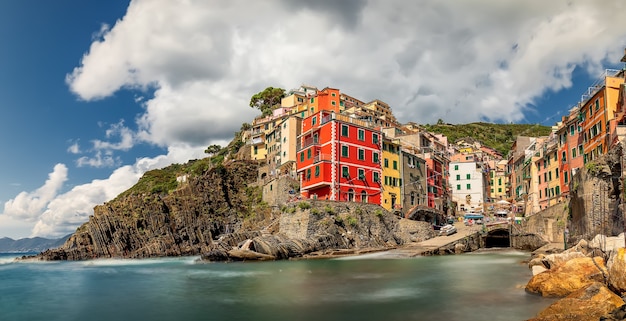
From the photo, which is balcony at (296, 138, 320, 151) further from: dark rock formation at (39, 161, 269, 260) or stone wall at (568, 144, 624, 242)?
stone wall at (568, 144, 624, 242)

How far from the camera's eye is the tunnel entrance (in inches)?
2249

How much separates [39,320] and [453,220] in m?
64.0

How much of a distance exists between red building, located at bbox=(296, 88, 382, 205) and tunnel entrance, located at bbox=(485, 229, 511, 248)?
15044 mm

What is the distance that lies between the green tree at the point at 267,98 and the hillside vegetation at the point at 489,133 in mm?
53490

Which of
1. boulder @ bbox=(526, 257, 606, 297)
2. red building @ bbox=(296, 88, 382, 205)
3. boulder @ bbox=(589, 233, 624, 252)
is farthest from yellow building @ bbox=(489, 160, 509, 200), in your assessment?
boulder @ bbox=(526, 257, 606, 297)

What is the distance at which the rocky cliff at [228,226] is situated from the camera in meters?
47.5

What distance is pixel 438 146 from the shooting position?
9212 cm

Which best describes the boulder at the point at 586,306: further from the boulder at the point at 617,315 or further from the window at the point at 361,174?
the window at the point at 361,174

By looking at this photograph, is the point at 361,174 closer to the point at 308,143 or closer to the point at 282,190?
the point at 308,143

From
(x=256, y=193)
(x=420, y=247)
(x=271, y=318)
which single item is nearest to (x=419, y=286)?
(x=271, y=318)

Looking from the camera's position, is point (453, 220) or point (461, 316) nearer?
point (461, 316)

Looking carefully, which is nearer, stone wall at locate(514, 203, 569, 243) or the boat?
stone wall at locate(514, 203, 569, 243)

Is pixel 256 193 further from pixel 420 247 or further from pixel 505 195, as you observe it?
pixel 505 195

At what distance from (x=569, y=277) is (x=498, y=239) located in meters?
43.0
